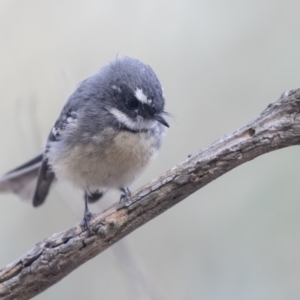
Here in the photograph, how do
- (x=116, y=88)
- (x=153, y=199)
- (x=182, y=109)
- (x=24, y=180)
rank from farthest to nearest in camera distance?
1. (x=182, y=109)
2. (x=24, y=180)
3. (x=116, y=88)
4. (x=153, y=199)

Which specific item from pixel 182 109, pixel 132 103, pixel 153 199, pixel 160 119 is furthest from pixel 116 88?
pixel 182 109

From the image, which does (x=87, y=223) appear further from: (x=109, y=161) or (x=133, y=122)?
(x=133, y=122)

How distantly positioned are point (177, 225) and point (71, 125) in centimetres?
116

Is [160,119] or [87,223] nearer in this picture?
[87,223]

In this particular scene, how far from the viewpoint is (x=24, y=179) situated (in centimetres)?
298

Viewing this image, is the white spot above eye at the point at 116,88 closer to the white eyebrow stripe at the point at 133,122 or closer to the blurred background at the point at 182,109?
the white eyebrow stripe at the point at 133,122

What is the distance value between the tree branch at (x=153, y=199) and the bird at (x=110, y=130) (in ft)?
0.35

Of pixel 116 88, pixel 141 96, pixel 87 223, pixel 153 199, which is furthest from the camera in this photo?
pixel 116 88

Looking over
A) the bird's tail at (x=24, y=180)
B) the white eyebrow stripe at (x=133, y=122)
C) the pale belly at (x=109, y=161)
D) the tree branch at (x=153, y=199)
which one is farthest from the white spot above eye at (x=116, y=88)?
the bird's tail at (x=24, y=180)

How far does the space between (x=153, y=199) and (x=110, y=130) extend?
1.62ft

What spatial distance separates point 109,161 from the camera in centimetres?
241

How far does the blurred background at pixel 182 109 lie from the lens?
3012mm

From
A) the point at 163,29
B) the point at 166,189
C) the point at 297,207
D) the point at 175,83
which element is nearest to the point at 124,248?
the point at 166,189

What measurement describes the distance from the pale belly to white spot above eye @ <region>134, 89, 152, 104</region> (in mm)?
175
